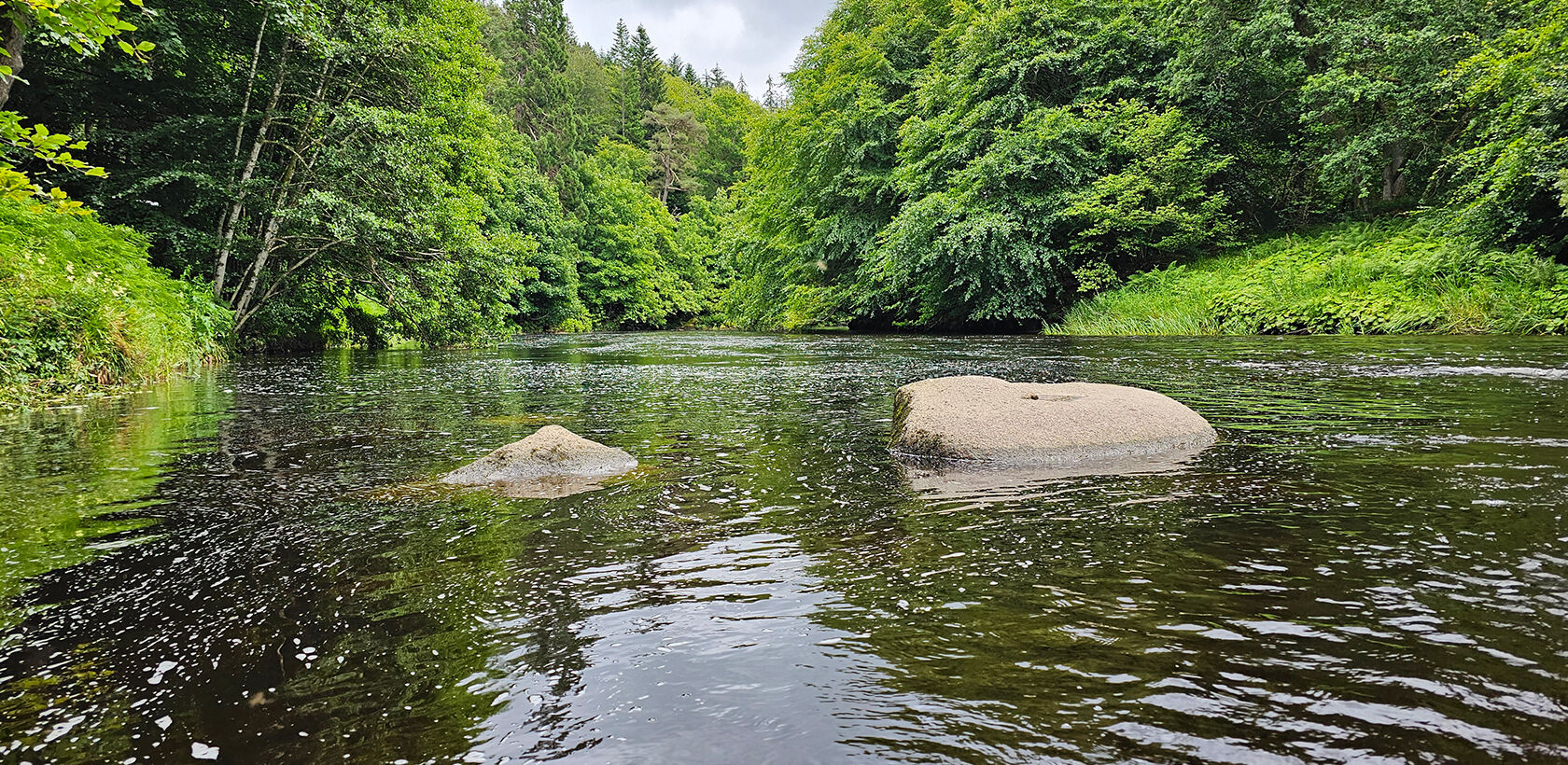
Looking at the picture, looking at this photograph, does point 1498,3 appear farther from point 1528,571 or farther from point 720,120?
point 720,120

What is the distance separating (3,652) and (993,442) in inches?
175

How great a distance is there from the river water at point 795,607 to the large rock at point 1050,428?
35 cm

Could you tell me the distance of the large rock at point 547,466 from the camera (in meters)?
4.41

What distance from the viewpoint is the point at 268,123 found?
13.8 metres

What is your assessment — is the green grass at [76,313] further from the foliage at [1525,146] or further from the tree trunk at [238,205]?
the foliage at [1525,146]

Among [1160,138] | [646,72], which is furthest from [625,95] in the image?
[1160,138]

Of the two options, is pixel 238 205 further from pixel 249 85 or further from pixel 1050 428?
pixel 1050 428

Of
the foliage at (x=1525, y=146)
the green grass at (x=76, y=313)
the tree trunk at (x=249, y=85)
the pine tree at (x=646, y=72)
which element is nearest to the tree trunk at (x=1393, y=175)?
the foliage at (x=1525, y=146)

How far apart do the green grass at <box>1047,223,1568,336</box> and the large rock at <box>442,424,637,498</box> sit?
15328mm

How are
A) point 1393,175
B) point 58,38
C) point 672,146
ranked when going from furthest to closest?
1. point 672,146
2. point 1393,175
3. point 58,38

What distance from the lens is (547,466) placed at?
15.1ft

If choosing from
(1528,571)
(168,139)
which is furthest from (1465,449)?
(168,139)

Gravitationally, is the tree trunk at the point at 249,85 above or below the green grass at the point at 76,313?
above

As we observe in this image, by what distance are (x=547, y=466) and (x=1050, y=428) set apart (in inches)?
125
